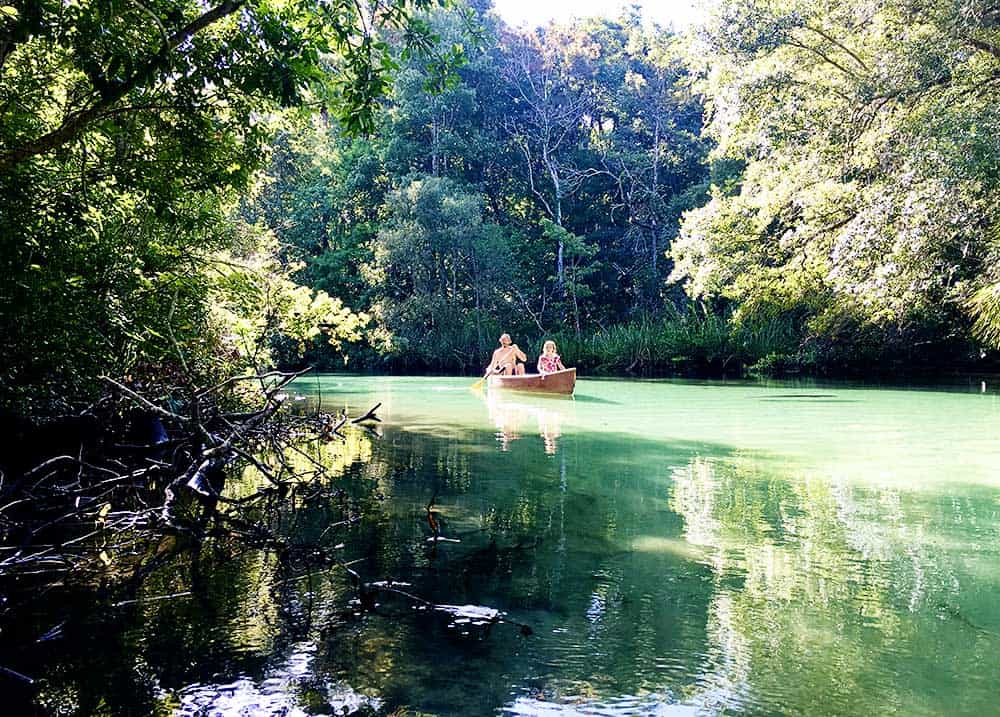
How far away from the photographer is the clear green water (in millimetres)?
3127

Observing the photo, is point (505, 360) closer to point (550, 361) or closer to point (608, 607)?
point (550, 361)

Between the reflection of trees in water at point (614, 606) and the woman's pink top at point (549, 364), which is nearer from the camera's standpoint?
the reflection of trees in water at point (614, 606)

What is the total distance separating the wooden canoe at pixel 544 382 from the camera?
653 inches

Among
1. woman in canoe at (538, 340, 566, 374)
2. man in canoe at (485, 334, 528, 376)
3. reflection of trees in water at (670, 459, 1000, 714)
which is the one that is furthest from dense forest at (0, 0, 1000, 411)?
man in canoe at (485, 334, 528, 376)

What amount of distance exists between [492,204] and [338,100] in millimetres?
28895

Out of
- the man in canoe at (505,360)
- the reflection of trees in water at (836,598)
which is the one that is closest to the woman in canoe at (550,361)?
the man in canoe at (505,360)

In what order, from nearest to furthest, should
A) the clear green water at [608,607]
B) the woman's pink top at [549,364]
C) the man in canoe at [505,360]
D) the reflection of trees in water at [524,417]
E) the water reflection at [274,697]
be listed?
1. the water reflection at [274,697]
2. the clear green water at [608,607]
3. the reflection of trees in water at [524,417]
4. the woman's pink top at [549,364]
5. the man in canoe at [505,360]

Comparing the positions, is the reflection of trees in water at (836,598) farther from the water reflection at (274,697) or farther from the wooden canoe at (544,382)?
the wooden canoe at (544,382)

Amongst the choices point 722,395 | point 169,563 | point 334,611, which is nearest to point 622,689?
point 334,611

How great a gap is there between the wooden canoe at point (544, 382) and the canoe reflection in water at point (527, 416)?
196 mm

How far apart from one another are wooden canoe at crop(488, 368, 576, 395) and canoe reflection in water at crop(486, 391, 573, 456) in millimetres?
196

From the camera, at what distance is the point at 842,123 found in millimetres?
16531

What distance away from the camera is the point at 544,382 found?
16828mm

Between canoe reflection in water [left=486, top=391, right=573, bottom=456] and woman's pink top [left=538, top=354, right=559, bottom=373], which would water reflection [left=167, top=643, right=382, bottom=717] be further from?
woman's pink top [left=538, top=354, right=559, bottom=373]
